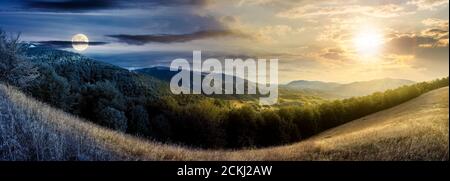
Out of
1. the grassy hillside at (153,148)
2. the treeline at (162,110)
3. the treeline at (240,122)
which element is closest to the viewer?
the grassy hillside at (153,148)

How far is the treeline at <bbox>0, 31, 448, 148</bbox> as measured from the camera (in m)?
40.2

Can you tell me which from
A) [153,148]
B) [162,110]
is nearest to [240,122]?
[162,110]

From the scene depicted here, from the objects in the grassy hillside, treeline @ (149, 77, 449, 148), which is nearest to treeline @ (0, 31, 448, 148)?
treeline @ (149, 77, 449, 148)

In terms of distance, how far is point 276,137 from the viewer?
162 ft

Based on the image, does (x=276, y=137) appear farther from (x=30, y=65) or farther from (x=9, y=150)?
(x=9, y=150)

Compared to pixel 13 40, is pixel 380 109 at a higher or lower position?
lower

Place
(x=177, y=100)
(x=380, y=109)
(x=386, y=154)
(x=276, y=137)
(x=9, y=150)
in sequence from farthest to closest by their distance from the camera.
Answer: (x=380, y=109), (x=177, y=100), (x=276, y=137), (x=9, y=150), (x=386, y=154)

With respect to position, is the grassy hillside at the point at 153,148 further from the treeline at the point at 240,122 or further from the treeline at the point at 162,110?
the treeline at the point at 240,122

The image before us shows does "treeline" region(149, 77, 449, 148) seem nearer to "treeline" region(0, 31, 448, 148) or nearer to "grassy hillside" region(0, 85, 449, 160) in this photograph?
"treeline" region(0, 31, 448, 148)

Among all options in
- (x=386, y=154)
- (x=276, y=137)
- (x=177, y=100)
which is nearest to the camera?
(x=386, y=154)

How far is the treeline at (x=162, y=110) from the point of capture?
1583 inches

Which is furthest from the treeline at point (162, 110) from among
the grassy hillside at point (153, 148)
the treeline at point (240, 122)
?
the grassy hillside at point (153, 148)
